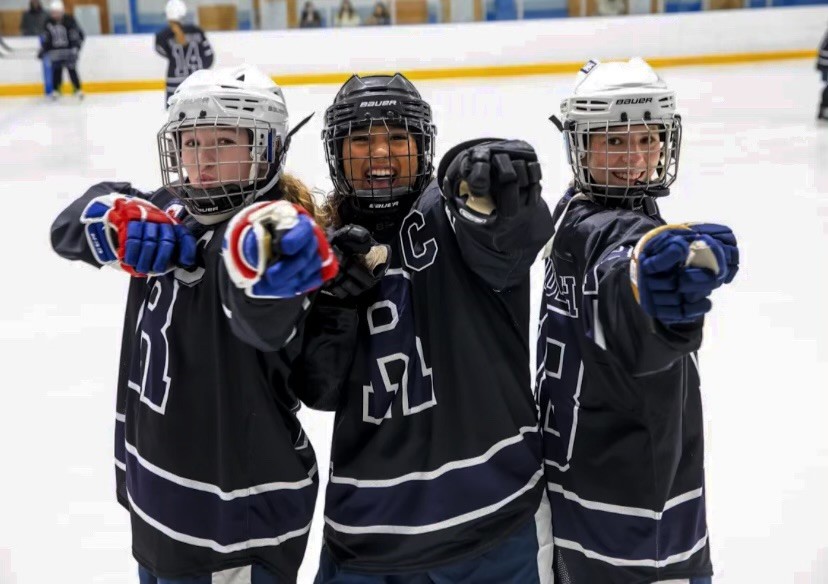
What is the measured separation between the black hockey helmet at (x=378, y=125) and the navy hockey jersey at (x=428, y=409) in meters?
0.05

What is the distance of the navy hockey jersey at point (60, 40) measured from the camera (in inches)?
432

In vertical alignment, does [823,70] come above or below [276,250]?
below

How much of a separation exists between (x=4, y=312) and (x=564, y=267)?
10.2 feet

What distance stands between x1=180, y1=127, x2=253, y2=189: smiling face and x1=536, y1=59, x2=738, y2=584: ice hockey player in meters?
0.49

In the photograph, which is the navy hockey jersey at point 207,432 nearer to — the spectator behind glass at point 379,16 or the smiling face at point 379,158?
the smiling face at point 379,158

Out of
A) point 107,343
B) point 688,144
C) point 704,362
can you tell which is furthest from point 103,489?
point 688,144

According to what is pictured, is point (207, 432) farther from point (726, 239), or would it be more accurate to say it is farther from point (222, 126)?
point (726, 239)

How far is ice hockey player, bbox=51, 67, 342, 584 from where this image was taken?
4.89 feet

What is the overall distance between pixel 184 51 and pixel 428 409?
765 cm

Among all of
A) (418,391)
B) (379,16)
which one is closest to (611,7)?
(379,16)

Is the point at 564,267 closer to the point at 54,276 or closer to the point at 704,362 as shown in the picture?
the point at 704,362

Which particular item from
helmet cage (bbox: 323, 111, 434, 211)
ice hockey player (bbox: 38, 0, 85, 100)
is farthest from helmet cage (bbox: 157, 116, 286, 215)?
ice hockey player (bbox: 38, 0, 85, 100)

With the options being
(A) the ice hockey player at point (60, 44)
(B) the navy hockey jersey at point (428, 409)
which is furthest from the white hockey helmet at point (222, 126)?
(A) the ice hockey player at point (60, 44)

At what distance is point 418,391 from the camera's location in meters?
1.51
